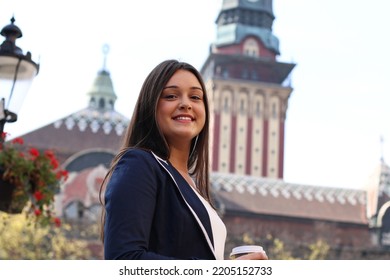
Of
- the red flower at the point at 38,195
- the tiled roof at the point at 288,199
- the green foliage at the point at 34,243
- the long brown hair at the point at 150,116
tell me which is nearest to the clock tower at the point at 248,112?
the tiled roof at the point at 288,199

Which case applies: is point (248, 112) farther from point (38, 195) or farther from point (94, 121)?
point (38, 195)

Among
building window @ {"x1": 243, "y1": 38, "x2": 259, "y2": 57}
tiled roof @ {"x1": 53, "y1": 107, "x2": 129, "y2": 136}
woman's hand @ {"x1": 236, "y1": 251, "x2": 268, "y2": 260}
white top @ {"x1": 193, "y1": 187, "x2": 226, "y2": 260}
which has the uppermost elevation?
building window @ {"x1": 243, "y1": 38, "x2": 259, "y2": 57}

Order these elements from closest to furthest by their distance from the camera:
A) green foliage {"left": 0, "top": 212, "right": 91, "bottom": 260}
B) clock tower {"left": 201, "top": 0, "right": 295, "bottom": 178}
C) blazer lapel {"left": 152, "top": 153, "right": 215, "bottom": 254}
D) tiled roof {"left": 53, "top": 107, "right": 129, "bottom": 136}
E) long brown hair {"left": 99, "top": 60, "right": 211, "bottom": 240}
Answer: blazer lapel {"left": 152, "top": 153, "right": 215, "bottom": 254} < long brown hair {"left": 99, "top": 60, "right": 211, "bottom": 240} < green foliage {"left": 0, "top": 212, "right": 91, "bottom": 260} < tiled roof {"left": 53, "top": 107, "right": 129, "bottom": 136} < clock tower {"left": 201, "top": 0, "right": 295, "bottom": 178}

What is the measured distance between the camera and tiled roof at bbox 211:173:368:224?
40375 millimetres

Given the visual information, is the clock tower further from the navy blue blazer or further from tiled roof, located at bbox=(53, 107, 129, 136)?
the navy blue blazer

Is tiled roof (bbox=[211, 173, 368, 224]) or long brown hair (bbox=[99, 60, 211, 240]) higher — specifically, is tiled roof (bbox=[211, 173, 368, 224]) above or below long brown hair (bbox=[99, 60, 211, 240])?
above

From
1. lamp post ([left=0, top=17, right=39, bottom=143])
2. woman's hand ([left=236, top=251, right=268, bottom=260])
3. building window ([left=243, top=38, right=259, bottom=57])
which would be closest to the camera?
woman's hand ([left=236, top=251, right=268, bottom=260])

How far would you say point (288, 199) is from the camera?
42062 mm

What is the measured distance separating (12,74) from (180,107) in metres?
3.01

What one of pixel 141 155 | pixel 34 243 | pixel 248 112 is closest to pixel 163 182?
pixel 141 155

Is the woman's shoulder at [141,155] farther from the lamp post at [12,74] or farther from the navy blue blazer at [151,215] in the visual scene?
the lamp post at [12,74]

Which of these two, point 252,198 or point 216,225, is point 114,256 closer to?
point 216,225

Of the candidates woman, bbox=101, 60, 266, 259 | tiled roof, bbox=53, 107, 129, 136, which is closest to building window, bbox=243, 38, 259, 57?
tiled roof, bbox=53, 107, 129, 136

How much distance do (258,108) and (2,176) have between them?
161ft
